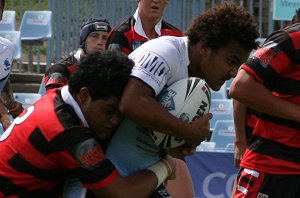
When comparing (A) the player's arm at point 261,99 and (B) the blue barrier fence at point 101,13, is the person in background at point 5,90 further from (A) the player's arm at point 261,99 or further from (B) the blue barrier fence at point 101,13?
(B) the blue barrier fence at point 101,13

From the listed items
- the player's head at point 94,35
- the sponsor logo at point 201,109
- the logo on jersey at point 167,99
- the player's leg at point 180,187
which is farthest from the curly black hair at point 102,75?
the player's head at point 94,35

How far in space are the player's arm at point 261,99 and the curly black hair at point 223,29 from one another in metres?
0.62

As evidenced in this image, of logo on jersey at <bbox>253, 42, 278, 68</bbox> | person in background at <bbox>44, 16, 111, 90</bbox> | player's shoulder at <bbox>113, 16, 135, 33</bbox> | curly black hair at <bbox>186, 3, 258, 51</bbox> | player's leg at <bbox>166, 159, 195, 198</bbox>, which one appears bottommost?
player's leg at <bbox>166, 159, 195, 198</bbox>

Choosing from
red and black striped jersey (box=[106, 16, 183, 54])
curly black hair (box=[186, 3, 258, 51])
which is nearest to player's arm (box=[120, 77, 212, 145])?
curly black hair (box=[186, 3, 258, 51])

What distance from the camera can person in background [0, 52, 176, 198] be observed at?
375 cm

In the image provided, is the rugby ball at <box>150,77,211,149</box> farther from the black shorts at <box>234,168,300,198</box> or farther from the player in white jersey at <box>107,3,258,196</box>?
the black shorts at <box>234,168,300,198</box>

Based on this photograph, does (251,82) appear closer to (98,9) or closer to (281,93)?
(281,93)

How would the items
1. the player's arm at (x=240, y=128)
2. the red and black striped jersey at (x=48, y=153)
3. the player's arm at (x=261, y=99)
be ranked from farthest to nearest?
the player's arm at (x=240, y=128) < the player's arm at (x=261, y=99) < the red and black striped jersey at (x=48, y=153)

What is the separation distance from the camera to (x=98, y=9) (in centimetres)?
1282

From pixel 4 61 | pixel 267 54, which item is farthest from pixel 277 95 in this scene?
pixel 4 61

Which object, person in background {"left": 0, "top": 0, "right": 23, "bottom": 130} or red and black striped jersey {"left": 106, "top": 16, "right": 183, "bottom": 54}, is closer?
→ red and black striped jersey {"left": 106, "top": 16, "right": 183, "bottom": 54}

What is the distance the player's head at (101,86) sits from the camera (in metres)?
3.77

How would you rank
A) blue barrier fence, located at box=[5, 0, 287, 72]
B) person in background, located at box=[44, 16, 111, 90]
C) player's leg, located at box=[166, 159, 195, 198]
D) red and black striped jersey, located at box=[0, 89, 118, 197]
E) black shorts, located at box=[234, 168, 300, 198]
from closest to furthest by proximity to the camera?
red and black striped jersey, located at box=[0, 89, 118, 197], black shorts, located at box=[234, 168, 300, 198], player's leg, located at box=[166, 159, 195, 198], person in background, located at box=[44, 16, 111, 90], blue barrier fence, located at box=[5, 0, 287, 72]

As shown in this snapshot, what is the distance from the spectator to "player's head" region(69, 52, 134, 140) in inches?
41.8
